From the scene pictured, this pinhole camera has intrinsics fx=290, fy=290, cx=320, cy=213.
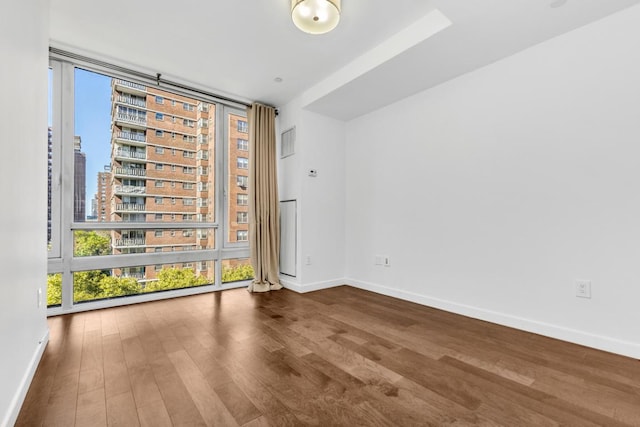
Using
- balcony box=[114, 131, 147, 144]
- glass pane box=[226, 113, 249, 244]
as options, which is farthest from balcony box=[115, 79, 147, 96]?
glass pane box=[226, 113, 249, 244]

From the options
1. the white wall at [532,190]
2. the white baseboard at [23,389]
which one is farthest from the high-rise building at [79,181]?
the white wall at [532,190]

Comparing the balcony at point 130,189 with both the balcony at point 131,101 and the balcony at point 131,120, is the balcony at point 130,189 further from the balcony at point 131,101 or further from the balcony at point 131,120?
the balcony at point 131,101

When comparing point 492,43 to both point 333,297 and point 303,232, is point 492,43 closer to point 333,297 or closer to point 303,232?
point 303,232

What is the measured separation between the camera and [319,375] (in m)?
1.77

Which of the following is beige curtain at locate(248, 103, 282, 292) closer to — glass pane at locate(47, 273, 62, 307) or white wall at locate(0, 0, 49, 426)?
glass pane at locate(47, 273, 62, 307)

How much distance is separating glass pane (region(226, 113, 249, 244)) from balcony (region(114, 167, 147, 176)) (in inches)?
39.9

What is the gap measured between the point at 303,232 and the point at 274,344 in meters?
1.81

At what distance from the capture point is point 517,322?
2.52 meters

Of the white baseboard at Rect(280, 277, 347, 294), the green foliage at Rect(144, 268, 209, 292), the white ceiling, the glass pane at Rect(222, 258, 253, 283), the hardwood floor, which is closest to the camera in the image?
the hardwood floor


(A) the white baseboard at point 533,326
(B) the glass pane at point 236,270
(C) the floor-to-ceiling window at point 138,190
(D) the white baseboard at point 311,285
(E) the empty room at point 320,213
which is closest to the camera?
(E) the empty room at point 320,213

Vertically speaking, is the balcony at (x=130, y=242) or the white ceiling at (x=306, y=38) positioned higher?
the white ceiling at (x=306, y=38)

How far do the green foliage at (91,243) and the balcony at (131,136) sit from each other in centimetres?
108

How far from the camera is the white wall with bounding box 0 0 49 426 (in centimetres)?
128

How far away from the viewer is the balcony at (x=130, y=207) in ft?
10.6
